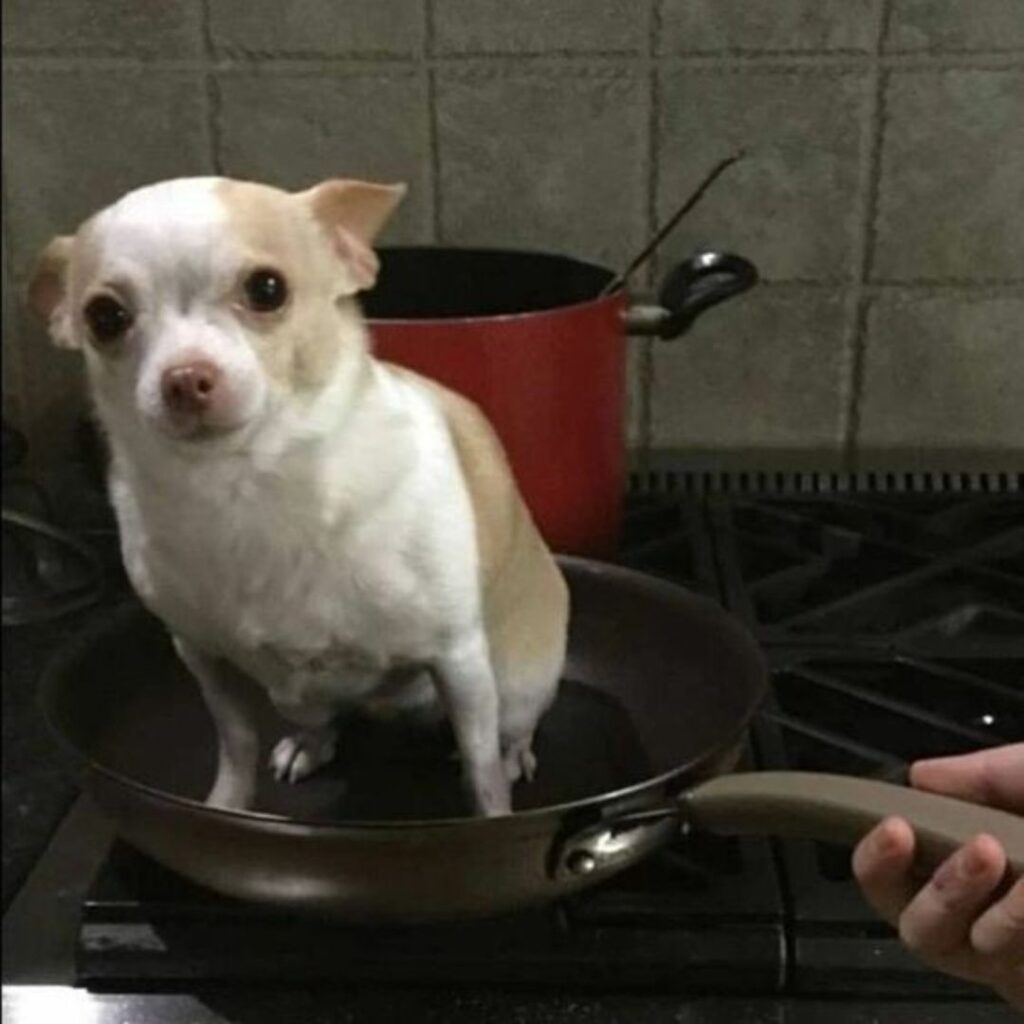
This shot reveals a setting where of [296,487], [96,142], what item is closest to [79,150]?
[96,142]

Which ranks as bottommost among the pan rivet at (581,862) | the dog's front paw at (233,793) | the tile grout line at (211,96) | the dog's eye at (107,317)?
the dog's front paw at (233,793)

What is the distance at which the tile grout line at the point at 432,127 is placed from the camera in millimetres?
440

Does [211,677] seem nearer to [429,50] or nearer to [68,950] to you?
[68,950]

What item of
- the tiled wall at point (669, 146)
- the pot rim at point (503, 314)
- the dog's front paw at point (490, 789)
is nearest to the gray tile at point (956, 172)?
the tiled wall at point (669, 146)

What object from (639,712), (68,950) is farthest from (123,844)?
Answer: (639,712)

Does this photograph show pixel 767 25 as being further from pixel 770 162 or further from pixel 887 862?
pixel 887 862

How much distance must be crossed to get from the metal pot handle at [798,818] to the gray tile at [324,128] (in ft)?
0.67

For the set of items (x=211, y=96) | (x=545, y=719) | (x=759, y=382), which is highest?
(x=211, y=96)

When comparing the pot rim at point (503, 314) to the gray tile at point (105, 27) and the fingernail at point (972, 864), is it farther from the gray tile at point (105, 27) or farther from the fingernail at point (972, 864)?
the fingernail at point (972, 864)

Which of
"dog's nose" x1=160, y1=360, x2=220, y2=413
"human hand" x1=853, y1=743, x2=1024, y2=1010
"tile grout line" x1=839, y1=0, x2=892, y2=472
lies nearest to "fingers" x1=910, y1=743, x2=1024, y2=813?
"human hand" x1=853, y1=743, x2=1024, y2=1010

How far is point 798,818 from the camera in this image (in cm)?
41

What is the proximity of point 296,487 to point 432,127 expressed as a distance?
0.12m

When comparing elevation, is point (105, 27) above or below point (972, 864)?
above

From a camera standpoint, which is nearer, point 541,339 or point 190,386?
point 190,386
